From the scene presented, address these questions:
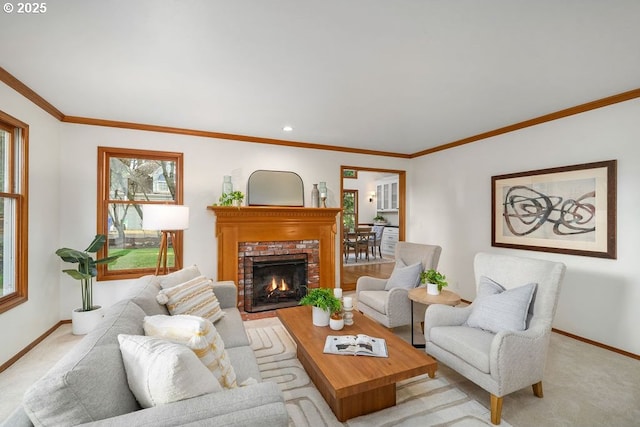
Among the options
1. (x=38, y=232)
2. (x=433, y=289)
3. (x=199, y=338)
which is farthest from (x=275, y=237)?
(x=199, y=338)

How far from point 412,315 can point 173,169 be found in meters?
3.53

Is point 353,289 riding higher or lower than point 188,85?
lower

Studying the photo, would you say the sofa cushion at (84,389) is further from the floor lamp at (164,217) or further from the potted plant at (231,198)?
the potted plant at (231,198)

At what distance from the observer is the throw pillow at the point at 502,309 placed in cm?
208

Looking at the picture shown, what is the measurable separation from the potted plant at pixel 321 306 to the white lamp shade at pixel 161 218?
5.51 feet

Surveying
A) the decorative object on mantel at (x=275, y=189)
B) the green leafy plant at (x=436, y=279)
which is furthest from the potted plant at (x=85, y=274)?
the green leafy plant at (x=436, y=279)

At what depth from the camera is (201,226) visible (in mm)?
3955

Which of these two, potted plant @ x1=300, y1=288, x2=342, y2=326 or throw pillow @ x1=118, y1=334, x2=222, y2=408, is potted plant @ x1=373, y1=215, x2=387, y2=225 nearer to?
potted plant @ x1=300, y1=288, x2=342, y2=326

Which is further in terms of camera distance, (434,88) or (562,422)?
(434,88)

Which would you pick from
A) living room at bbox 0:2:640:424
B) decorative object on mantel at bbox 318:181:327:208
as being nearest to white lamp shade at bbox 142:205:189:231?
living room at bbox 0:2:640:424

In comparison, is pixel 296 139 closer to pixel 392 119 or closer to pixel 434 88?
pixel 392 119

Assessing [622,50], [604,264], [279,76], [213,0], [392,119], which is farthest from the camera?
[392,119]

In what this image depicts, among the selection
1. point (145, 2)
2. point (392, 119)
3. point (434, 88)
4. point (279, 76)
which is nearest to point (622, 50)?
point (434, 88)

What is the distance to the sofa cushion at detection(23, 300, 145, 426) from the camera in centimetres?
92
